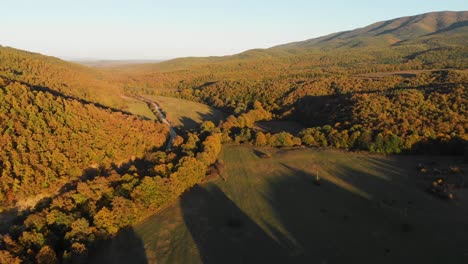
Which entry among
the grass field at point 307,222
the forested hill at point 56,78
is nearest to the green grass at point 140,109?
the forested hill at point 56,78

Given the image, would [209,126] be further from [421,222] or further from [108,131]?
[421,222]

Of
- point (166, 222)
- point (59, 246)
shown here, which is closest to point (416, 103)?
point (166, 222)

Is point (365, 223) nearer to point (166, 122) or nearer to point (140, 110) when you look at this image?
point (166, 122)

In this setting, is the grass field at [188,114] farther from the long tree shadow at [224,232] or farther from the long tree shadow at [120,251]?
the long tree shadow at [120,251]

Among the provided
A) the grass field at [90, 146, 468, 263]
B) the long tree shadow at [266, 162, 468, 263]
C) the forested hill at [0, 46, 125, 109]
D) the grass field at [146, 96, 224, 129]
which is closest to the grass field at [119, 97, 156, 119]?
the forested hill at [0, 46, 125, 109]

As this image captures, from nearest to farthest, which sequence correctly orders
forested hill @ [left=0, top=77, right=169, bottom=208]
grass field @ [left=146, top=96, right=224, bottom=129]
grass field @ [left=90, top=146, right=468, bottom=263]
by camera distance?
1. grass field @ [left=90, top=146, right=468, bottom=263]
2. forested hill @ [left=0, top=77, right=169, bottom=208]
3. grass field @ [left=146, top=96, right=224, bottom=129]

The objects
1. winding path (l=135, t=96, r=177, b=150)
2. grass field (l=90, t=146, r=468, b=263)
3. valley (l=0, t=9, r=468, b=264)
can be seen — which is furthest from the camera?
winding path (l=135, t=96, r=177, b=150)

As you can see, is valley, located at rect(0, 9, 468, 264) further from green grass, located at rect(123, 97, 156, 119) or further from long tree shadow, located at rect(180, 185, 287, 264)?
green grass, located at rect(123, 97, 156, 119)
